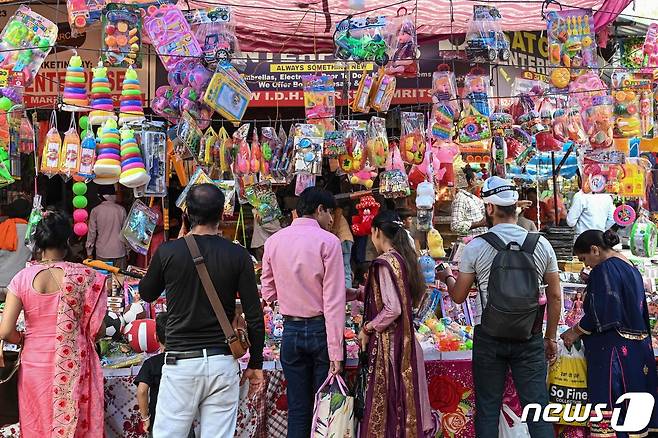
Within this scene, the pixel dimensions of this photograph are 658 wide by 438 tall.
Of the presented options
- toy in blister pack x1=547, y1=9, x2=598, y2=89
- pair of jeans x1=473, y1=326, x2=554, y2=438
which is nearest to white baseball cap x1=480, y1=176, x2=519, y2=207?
pair of jeans x1=473, y1=326, x2=554, y2=438

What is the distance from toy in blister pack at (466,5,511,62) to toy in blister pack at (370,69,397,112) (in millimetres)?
579

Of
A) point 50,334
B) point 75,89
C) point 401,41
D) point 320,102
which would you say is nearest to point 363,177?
point 320,102

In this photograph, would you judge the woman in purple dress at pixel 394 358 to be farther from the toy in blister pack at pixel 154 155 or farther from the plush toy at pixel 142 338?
the toy in blister pack at pixel 154 155

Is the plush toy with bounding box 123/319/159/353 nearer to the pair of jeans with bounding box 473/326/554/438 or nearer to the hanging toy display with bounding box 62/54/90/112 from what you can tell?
the hanging toy display with bounding box 62/54/90/112

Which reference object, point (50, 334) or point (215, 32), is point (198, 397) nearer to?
point (50, 334)

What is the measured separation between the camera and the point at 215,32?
4.30 meters

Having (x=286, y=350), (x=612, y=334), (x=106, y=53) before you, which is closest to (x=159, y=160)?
(x=106, y=53)

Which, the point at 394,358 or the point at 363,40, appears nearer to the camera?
the point at 394,358

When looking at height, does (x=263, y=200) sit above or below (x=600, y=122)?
below

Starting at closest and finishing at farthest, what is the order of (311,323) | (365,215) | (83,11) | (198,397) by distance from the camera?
(198,397), (311,323), (83,11), (365,215)

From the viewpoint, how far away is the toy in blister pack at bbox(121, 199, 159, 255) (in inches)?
175

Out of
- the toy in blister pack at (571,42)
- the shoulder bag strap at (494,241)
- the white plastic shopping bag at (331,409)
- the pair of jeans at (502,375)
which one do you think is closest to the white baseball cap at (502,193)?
the shoulder bag strap at (494,241)

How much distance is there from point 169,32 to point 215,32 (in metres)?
0.30

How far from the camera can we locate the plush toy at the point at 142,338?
4.03 meters
